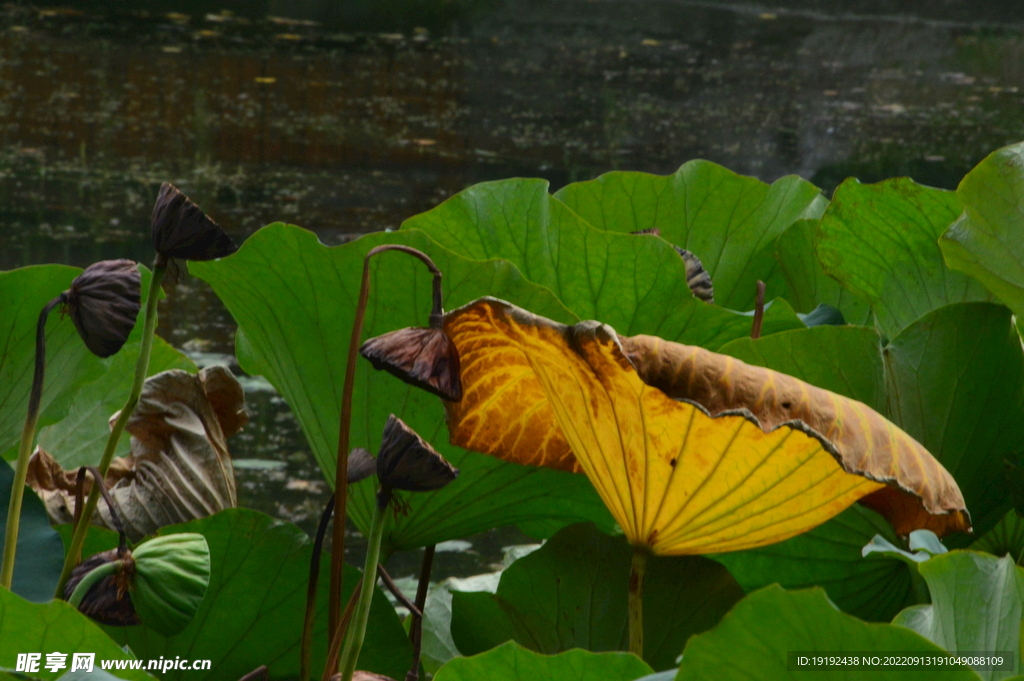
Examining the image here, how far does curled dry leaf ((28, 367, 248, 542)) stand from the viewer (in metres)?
0.67

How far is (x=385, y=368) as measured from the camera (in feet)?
1.43

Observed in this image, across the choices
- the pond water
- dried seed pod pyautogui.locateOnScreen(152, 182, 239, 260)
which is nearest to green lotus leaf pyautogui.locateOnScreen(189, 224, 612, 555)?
dried seed pod pyautogui.locateOnScreen(152, 182, 239, 260)

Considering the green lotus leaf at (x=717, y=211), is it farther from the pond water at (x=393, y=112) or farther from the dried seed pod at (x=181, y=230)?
the pond water at (x=393, y=112)

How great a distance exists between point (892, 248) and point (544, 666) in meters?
0.41

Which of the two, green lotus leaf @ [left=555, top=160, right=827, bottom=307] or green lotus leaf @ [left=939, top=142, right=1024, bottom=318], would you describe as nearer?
green lotus leaf @ [left=939, top=142, right=1024, bottom=318]

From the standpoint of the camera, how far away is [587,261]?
67cm

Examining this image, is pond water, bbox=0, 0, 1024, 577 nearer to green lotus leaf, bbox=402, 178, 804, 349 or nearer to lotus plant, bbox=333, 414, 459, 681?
green lotus leaf, bbox=402, 178, 804, 349

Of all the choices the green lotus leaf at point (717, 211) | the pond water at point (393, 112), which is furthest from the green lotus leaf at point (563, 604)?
the pond water at point (393, 112)

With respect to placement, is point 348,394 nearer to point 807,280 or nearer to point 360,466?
point 360,466

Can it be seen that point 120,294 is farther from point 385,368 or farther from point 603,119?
point 603,119

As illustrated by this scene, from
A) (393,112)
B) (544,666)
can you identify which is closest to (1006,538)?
(544,666)

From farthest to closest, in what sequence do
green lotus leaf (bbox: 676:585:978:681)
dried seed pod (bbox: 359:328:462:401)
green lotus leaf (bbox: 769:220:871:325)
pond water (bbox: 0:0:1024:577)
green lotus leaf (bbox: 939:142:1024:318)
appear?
pond water (bbox: 0:0:1024:577) < green lotus leaf (bbox: 769:220:871:325) < green lotus leaf (bbox: 939:142:1024:318) < dried seed pod (bbox: 359:328:462:401) < green lotus leaf (bbox: 676:585:978:681)

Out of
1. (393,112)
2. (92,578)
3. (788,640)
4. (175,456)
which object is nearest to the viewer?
(788,640)

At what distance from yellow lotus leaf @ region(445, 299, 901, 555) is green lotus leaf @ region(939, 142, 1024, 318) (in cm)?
16
